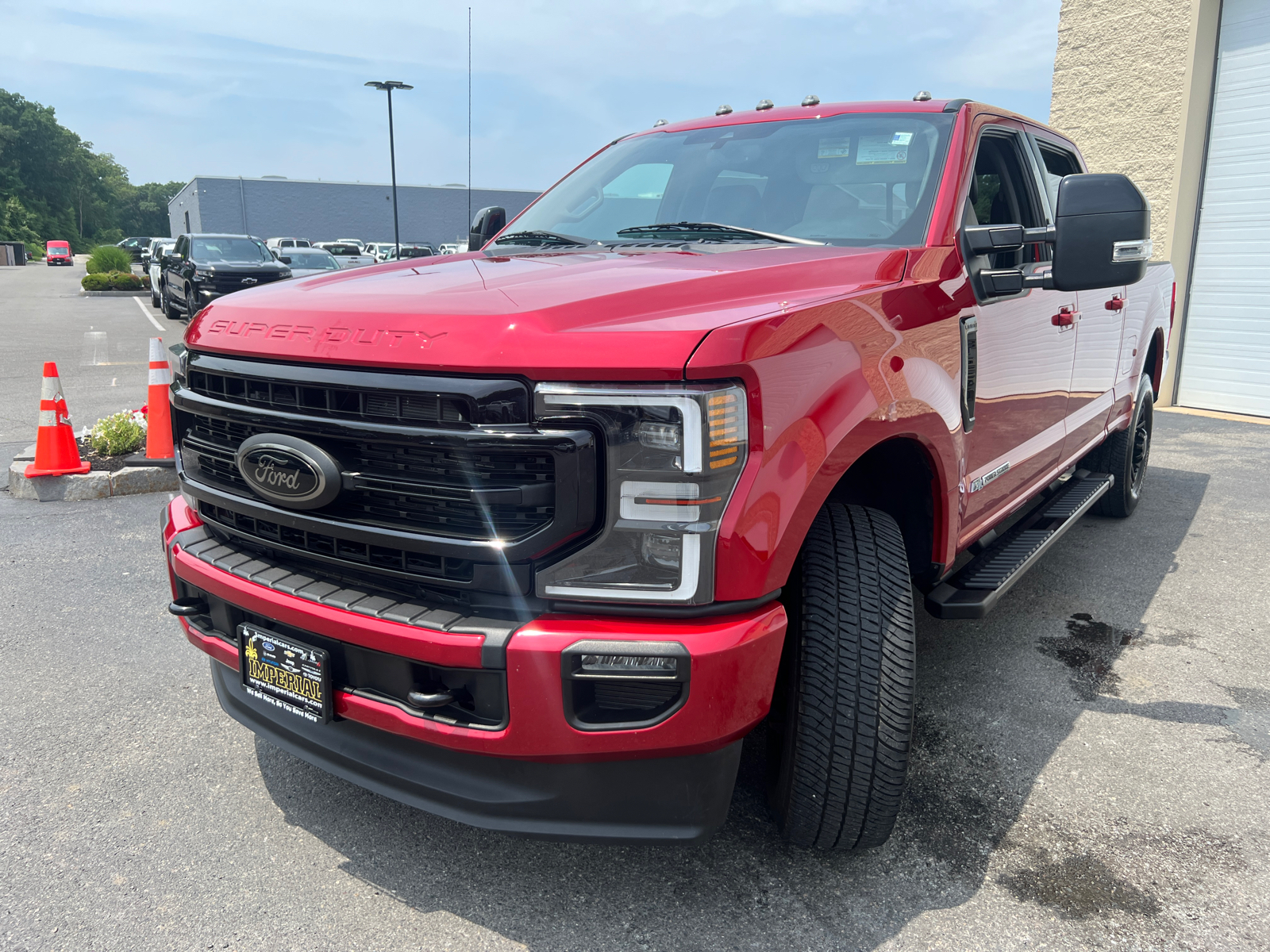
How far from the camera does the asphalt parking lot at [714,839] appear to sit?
206cm

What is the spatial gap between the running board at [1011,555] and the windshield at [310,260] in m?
19.0

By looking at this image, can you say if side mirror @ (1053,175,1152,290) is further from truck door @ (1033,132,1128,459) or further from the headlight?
the headlight

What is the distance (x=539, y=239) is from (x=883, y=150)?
1.20 m

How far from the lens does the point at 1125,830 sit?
2416mm

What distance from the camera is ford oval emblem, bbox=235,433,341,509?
1952mm

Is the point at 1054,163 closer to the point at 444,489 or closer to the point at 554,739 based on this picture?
the point at 444,489

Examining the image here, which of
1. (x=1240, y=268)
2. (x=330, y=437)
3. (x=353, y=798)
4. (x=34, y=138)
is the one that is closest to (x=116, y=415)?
(x=353, y=798)

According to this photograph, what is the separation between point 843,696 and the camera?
204cm

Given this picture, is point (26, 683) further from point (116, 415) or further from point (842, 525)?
point (116, 415)

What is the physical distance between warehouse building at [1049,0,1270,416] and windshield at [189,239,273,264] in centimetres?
1399

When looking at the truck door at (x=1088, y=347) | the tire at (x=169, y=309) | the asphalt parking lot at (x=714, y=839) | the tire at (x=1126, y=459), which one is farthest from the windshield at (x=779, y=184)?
the tire at (x=169, y=309)

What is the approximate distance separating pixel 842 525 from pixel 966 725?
120 cm

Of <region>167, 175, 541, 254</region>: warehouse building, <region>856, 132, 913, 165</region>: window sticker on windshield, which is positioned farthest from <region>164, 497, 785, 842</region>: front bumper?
<region>167, 175, 541, 254</region>: warehouse building

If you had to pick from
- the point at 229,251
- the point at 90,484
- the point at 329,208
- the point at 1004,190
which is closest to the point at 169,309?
the point at 229,251
